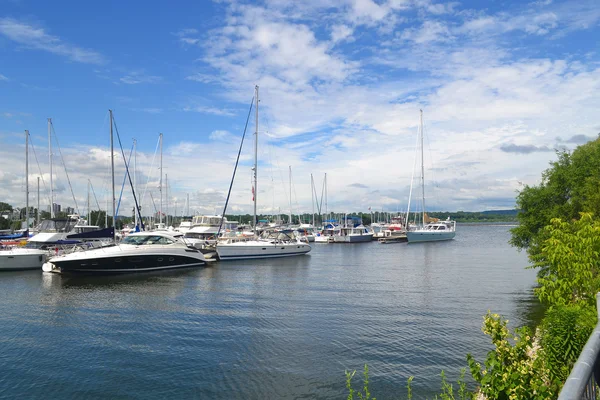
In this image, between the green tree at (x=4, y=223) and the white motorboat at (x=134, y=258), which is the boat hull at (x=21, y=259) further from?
the green tree at (x=4, y=223)

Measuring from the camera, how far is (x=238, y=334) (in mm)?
18781

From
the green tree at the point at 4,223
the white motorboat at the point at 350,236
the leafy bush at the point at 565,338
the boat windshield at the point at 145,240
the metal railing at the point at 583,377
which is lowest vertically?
the white motorboat at the point at 350,236

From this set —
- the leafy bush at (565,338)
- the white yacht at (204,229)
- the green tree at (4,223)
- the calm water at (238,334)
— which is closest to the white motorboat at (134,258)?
the calm water at (238,334)

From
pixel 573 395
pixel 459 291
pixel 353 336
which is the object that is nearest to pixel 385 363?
pixel 353 336

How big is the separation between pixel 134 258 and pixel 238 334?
23359 millimetres

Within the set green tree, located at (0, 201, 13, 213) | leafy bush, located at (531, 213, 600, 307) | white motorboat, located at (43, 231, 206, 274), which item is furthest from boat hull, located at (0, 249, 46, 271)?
green tree, located at (0, 201, 13, 213)

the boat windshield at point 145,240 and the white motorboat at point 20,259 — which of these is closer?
the white motorboat at point 20,259

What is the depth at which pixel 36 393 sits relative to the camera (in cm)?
1291

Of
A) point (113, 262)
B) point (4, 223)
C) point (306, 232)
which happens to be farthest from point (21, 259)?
point (4, 223)

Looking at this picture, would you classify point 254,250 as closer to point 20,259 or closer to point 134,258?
point 134,258

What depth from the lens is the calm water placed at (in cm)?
1346

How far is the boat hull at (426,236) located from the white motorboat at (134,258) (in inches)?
2348

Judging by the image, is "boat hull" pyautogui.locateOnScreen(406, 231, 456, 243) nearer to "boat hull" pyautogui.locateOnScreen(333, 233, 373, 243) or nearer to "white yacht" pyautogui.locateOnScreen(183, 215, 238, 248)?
"boat hull" pyautogui.locateOnScreen(333, 233, 373, 243)

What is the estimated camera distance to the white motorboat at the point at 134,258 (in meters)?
36.6
